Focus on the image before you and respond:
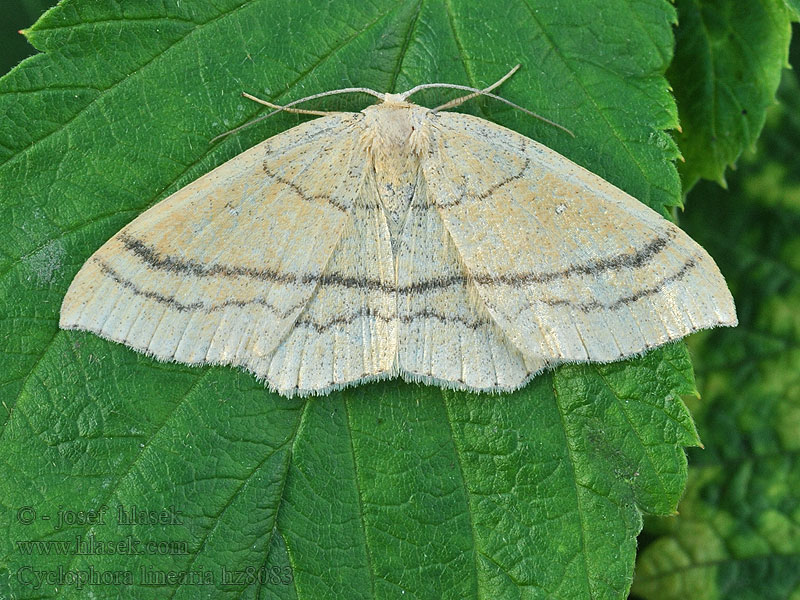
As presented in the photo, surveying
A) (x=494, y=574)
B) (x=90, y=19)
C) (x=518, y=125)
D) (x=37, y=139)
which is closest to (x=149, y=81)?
(x=90, y=19)

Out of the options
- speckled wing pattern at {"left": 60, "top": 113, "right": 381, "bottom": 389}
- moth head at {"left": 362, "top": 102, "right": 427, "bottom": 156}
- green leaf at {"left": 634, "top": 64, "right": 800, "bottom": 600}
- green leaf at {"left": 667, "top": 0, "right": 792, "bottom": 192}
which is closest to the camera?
speckled wing pattern at {"left": 60, "top": 113, "right": 381, "bottom": 389}

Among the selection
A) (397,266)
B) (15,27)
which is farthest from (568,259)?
(15,27)

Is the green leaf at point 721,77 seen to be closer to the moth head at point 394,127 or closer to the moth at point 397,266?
the moth at point 397,266

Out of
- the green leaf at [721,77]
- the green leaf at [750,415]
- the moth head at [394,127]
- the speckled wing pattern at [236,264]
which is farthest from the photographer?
the green leaf at [750,415]

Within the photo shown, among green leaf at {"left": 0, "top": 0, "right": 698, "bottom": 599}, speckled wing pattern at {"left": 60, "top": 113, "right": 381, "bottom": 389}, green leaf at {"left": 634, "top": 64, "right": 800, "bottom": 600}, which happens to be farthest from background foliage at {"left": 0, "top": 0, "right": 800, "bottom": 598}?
green leaf at {"left": 634, "top": 64, "right": 800, "bottom": 600}

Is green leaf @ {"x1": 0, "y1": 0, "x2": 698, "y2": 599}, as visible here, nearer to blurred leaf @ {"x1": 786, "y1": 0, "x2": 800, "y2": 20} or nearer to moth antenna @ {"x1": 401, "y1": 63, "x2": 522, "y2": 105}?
moth antenna @ {"x1": 401, "y1": 63, "x2": 522, "y2": 105}

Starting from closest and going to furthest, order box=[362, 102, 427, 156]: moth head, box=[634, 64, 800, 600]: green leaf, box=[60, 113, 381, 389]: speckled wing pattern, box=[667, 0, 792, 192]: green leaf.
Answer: box=[60, 113, 381, 389]: speckled wing pattern < box=[362, 102, 427, 156]: moth head < box=[667, 0, 792, 192]: green leaf < box=[634, 64, 800, 600]: green leaf

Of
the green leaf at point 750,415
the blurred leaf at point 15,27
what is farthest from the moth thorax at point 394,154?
the green leaf at point 750,415
